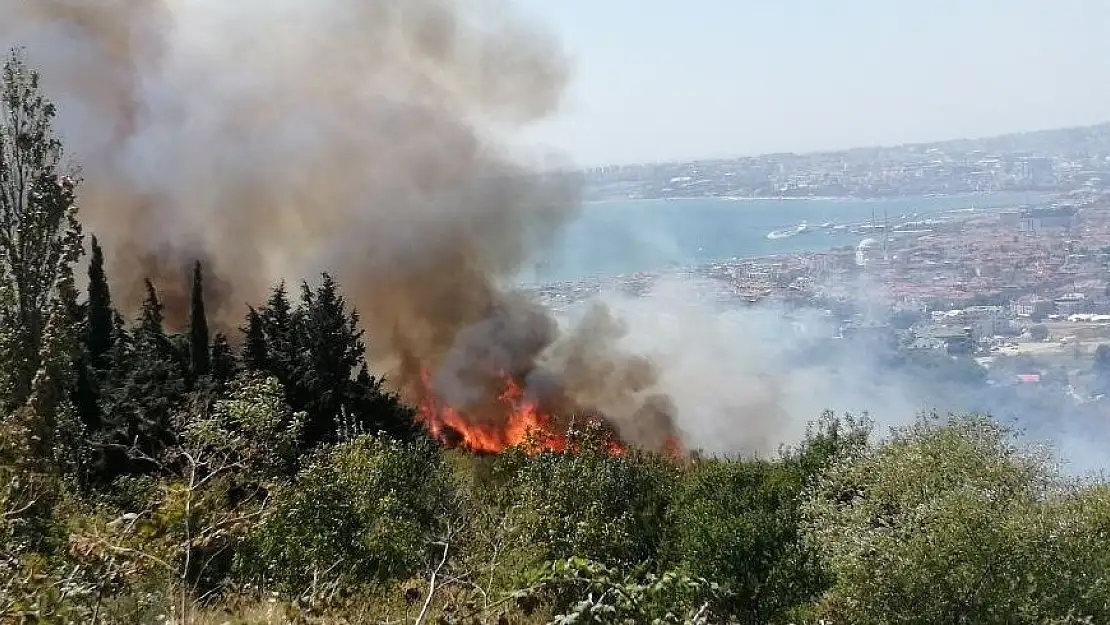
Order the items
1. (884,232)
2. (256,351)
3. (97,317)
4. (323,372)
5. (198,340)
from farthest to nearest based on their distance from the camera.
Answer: (884,232) → (97,317) → (256,351) → (198,340) → (323,372)

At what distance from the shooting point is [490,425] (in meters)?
45.8

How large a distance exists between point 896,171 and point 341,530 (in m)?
131

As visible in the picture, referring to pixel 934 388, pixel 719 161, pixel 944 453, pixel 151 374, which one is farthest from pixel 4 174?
pixel 719 161

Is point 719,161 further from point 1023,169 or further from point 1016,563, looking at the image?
point 1016,563

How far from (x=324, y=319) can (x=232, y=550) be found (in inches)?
470

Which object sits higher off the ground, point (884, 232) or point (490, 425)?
point (884, 232)

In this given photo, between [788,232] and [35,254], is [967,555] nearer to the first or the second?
[35,254]

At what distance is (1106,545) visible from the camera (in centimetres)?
1560

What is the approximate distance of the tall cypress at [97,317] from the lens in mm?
30406

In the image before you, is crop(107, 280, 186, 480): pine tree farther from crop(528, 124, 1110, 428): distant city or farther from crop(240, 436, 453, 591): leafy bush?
crop(528, 124, 1110, 428): distant city

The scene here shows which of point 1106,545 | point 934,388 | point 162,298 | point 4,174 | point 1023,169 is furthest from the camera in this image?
point 1023,169

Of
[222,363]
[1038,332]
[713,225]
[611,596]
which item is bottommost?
[1038,332]

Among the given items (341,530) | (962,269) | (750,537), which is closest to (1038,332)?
(962,269)

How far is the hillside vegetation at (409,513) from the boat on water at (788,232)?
9865 centimetres
